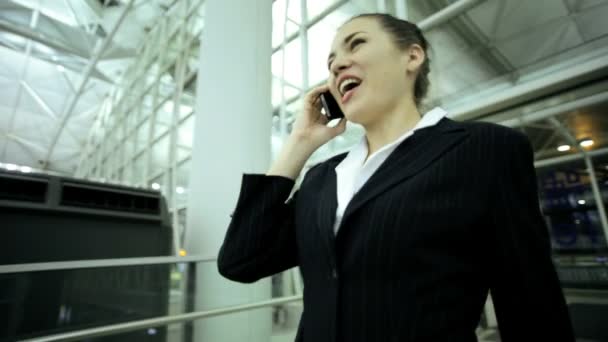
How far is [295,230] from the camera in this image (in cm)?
91

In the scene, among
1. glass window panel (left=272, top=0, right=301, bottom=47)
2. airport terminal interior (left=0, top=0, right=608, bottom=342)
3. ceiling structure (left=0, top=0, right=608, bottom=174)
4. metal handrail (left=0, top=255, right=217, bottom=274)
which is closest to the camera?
metal handrail (left=0, top=255, right=217, bottom=274)

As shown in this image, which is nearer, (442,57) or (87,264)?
(87,264)

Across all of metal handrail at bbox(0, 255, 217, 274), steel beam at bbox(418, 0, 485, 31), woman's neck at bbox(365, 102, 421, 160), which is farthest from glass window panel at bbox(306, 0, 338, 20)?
woman's neck at bbox(365, 102, 421, 160)

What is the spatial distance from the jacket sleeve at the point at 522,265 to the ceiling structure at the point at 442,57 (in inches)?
24.8

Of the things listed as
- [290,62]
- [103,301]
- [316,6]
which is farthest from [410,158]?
[290,62]

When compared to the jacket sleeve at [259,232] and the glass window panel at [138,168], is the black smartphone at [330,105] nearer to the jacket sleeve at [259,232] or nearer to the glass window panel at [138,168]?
the jacket sleeve at [259,232]

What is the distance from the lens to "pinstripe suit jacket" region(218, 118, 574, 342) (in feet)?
1.86

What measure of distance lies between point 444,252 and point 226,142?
180 cm

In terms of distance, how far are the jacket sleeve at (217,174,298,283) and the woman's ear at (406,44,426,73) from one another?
465 mm

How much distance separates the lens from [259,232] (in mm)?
872

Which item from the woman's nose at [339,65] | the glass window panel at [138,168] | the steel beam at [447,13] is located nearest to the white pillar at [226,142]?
the woman's nose at [339,65]

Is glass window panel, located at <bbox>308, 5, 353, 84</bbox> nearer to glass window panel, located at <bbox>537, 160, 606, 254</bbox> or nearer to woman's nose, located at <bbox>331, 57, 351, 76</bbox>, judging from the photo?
glass window panel, located at <bbox>537, 160, 606, 254</bbox>

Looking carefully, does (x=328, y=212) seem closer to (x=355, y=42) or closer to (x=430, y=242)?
(x=430, y=242)

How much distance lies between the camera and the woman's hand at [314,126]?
1017mm
